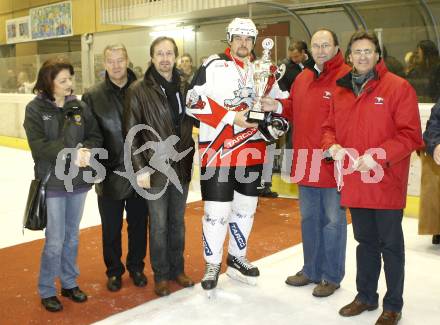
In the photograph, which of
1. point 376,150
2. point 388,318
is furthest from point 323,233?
point 376,150

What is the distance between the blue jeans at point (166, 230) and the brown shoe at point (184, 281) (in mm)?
70

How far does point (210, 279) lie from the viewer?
10.2 feet

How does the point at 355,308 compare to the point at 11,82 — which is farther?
the point at 11,82

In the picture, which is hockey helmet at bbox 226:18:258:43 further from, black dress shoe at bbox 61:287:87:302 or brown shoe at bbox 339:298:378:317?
black dress shoe at bbox 61:287:87:302

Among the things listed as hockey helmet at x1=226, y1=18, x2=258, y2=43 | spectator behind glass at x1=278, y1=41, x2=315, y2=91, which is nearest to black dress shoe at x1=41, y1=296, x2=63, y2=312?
hockey helmet at x1=226, y1=18, x2=258, y2=43

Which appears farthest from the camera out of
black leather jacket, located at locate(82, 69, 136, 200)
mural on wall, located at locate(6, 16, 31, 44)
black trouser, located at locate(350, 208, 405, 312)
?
mural on wall, located at locate(6, 16, 31, 44)

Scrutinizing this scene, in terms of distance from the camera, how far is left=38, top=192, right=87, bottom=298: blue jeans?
278 cm

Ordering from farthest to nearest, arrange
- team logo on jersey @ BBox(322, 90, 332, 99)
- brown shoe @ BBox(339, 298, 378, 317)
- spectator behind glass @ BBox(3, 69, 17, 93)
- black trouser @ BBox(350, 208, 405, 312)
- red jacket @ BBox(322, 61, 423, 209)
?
spectator behind glass @ BBox(3, 69, 17, 93) < team logo on jersey @ BBox(322, 90, 332, 99) < brown shoe @ BBox(339, 298, 378, 317) < black trouser @ BBox(350, 208, 405, 312) < red jacket @ BBox(322, 61, 423, 209)

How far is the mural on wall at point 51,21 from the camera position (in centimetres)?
1238

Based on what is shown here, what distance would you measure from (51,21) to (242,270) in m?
11.3

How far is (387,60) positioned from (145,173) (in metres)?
3.06

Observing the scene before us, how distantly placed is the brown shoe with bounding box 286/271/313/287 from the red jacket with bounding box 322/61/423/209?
2.66ft

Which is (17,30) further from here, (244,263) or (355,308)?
(355,308)

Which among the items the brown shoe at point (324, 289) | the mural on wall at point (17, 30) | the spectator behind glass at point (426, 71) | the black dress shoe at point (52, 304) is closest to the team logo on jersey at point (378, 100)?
the brown shoe at point (324, 289)
